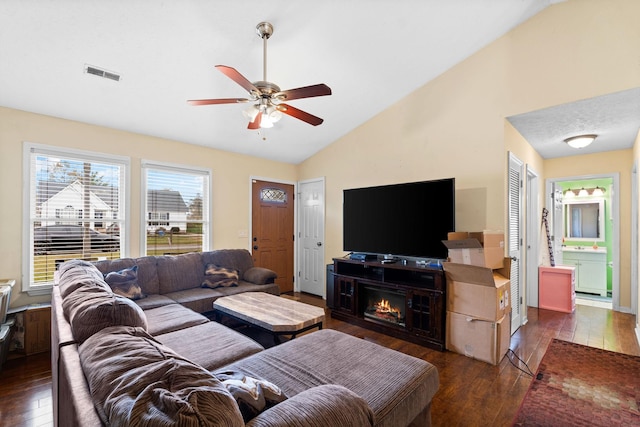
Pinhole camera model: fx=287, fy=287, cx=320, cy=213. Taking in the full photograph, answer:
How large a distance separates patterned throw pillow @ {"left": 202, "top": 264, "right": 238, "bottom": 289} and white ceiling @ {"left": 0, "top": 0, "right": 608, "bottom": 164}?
1.91 meters

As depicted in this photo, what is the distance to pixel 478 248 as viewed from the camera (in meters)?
2.73

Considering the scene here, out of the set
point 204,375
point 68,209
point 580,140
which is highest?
point 580,140

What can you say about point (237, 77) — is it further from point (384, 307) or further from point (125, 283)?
point (384, 307)

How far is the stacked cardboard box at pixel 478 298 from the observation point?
269 cm

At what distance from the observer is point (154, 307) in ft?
9.57

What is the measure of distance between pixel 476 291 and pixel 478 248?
43 centimetres

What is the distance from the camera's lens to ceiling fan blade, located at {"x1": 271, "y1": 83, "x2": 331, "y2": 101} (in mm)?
2056

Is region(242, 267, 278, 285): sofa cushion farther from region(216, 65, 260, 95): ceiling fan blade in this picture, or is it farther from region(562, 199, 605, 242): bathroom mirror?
region(562, 199, 605, 242): bathroom mirror

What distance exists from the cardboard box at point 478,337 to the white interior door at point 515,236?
2.34 feet

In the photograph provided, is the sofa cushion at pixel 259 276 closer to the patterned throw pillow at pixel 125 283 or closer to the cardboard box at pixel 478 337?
the patterned throw pillow at pixel 125 283

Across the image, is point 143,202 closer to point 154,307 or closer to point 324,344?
point 154,307

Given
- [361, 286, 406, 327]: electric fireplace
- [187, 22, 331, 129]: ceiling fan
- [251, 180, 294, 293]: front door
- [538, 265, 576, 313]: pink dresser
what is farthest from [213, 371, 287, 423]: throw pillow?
[538, 265, 576, 313]: pink dresser

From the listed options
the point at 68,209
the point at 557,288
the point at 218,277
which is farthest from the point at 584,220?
the point at 68,209

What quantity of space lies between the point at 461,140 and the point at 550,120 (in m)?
0.90
